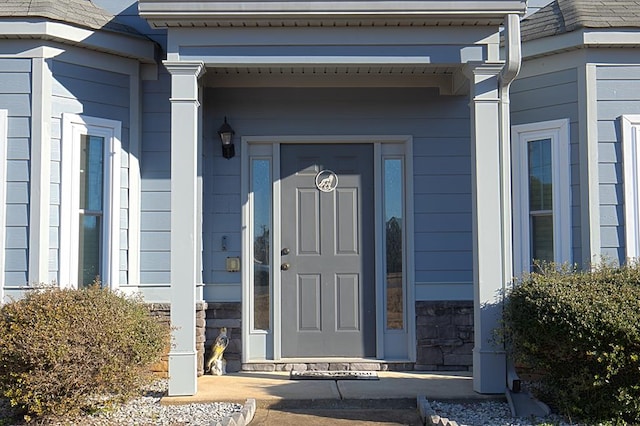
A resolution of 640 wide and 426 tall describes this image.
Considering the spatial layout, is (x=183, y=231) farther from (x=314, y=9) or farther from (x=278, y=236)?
(x=314, y=9)

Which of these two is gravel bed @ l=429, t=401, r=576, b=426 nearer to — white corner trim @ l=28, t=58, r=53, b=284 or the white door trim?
the white door trim

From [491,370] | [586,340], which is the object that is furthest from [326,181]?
[586,340]

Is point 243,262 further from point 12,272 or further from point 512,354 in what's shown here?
point 512,354

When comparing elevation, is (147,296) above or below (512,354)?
above

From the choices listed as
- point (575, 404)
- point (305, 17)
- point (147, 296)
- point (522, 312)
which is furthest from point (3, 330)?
point (575, 404)

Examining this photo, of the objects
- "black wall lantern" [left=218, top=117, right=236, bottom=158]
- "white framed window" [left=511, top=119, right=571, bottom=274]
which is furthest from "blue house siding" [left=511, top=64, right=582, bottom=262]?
"black wall lantern" [left=218, top=117, right=236, bottom=158]

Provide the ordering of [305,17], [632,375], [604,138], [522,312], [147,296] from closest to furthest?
1. [632,375]
2. [522,312]
3. [305,17]
4. [604,138]
5. [147,296]

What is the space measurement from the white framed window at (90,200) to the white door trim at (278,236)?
1145 mm

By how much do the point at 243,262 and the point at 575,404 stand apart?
3094 mm

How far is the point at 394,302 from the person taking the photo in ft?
21.4

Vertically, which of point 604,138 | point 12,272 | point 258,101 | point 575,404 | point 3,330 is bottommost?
point 575,404

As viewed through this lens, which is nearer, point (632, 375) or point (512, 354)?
point (632, 375)

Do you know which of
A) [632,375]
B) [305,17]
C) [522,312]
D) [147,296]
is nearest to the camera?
[632,375]

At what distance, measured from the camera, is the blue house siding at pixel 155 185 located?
619cm
